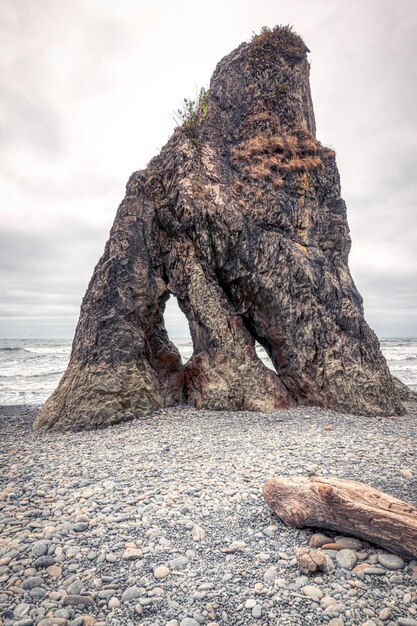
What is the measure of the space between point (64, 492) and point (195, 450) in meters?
2.44

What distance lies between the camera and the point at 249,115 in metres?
11.9

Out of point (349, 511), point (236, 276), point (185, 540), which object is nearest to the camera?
point (349, 511)

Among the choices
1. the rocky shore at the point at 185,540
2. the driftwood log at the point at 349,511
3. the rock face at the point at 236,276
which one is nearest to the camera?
the rocky shore at the point at 185,540

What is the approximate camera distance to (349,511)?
354 cm

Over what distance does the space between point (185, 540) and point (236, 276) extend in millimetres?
7776

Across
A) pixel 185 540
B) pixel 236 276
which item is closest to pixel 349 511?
pixel 185 540

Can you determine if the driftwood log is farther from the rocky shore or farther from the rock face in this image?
the rock face

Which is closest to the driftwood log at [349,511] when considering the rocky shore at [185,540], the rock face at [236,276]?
the rocky shore at [185,540]

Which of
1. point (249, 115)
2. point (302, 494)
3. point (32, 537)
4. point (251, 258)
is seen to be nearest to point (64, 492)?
point (32, 537)

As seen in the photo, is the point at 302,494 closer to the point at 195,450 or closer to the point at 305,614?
the point at 305,614

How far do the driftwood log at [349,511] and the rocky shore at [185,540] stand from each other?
0.14m

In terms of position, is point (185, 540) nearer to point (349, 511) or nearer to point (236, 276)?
point (349, 511)

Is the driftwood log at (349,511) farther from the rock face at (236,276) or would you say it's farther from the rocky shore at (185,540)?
the rock face at (236,276)

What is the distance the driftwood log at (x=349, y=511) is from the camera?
10.8ft
